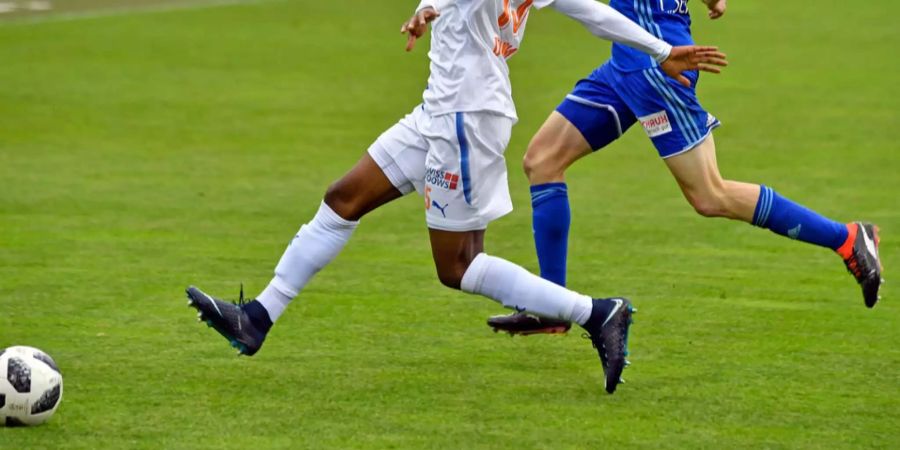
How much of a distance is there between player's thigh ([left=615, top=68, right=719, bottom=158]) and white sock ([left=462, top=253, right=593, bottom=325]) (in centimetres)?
122

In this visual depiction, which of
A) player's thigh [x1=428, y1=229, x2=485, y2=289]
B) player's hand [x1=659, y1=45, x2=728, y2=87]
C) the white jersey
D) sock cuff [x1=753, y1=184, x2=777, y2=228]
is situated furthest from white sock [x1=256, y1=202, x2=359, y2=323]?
sock cuff [x1=753, y1=184, x2=777, y2=228]

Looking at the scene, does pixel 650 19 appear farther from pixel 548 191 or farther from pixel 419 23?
pixel 419 23

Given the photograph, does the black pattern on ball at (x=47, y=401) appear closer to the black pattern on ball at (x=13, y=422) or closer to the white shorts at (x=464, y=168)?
the black pattern on ball at (x=13, y=422)

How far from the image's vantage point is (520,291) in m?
6.71

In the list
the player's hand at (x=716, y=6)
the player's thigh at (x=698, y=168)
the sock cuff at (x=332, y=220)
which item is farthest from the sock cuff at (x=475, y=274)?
the player's hand at (x=716, y=6)

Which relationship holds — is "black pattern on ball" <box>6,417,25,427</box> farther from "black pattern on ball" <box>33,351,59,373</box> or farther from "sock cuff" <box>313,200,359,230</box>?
"sock cuff" <box>313,200,359,230</box>

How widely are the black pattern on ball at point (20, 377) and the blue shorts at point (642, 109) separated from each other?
2.97 m

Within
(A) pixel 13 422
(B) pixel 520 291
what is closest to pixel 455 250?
(B) pixel 520 291

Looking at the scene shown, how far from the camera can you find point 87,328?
780 centimetres

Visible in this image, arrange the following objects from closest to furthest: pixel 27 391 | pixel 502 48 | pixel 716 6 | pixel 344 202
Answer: pixel 27 391
pixel 502 48
pixel 344 202
pixel 716 6

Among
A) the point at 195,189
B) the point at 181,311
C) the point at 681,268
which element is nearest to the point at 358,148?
the point at 195,189

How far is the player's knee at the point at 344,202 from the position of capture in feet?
22.8

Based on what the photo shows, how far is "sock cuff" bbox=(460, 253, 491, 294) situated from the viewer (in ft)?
21.9

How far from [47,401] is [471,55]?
2.04 meters
